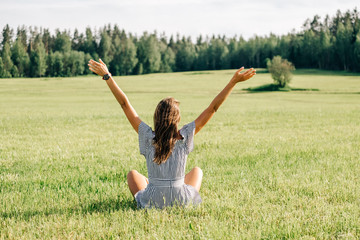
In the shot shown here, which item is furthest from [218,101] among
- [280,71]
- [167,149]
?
[280,71]

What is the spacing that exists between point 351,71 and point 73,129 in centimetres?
11261

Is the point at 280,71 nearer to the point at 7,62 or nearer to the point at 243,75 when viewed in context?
the point at 243,75

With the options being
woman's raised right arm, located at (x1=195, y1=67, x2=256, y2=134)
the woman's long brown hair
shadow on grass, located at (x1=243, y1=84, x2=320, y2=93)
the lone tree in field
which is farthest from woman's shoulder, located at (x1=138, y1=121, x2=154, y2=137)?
the lone tree in field

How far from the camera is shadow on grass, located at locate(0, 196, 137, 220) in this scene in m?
4.75

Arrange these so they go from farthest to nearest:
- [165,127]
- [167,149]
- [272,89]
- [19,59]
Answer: [19,59]
[272,89]
[167,149]
[165,127]

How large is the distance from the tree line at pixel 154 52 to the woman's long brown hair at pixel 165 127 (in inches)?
4272

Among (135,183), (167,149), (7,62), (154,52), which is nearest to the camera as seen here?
(167,149)

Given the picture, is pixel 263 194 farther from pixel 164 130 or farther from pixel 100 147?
pixel 100 147

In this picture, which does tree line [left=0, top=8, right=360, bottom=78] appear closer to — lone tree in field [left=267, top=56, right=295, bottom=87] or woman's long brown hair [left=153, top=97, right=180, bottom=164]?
lone tree in field [left=267, top=56, right=295, bottom=87]

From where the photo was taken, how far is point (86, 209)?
16.1ft

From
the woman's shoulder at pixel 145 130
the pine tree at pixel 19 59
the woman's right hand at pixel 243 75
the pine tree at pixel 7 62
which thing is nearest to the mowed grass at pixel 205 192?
the woman's shoulder at pixel 145 130

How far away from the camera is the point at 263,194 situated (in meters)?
5.53

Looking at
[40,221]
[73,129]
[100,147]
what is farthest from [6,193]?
[73,129]

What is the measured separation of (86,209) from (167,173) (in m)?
1.31
